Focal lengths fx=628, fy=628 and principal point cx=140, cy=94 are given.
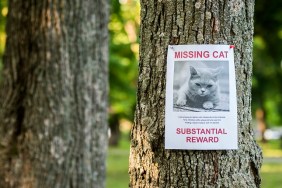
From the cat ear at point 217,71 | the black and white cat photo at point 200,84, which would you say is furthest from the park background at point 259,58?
the cat ear at point 217,71

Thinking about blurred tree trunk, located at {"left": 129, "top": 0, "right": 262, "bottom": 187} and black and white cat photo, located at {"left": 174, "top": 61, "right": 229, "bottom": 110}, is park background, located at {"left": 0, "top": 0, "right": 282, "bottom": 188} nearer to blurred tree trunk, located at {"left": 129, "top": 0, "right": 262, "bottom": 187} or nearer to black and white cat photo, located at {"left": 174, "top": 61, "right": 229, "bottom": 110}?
blurred tree trunk, located at {"left": 129, "top": 0, "right": 262, "bottom": 187}

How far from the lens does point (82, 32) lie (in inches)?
138

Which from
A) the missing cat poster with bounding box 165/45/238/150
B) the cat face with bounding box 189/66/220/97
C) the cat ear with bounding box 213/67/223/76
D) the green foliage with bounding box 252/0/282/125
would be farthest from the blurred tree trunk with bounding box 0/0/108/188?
the green foliage with bounding box 252/0/282/125

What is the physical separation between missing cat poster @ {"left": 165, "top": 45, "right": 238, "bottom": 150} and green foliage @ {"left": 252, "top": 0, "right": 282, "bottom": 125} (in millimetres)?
6846

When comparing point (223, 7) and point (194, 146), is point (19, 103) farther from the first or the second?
point (223, 7)

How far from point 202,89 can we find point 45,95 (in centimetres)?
85

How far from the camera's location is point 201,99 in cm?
345

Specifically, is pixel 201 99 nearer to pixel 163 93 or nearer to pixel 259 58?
pixel 163 93

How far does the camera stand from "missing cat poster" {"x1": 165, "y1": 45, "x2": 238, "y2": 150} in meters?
3.44

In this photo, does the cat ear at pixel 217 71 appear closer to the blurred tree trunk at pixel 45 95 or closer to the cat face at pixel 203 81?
the cat face at pixel 203 81

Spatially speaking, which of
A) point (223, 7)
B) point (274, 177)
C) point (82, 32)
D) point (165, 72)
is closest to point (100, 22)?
point (82, 32)

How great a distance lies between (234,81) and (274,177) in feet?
43.4

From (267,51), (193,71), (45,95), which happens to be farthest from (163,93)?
(267,51)

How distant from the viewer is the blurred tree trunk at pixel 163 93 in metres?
3.46
